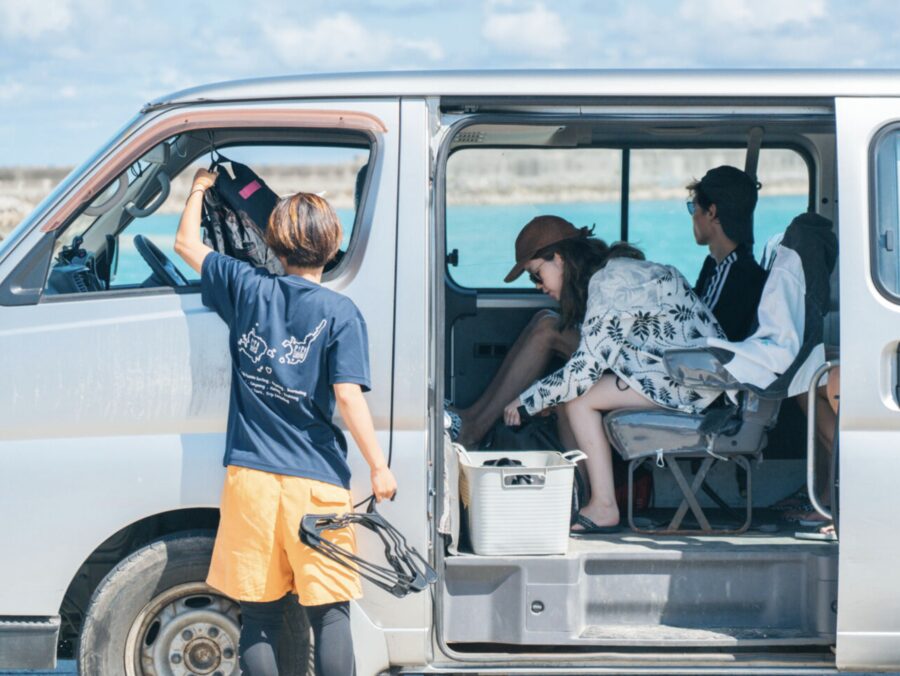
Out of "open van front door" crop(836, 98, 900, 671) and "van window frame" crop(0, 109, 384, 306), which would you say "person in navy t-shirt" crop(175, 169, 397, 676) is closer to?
"van window frame" crop(0, 109, 384, 306)

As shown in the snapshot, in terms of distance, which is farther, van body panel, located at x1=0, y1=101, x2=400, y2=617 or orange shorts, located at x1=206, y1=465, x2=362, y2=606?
van body panel, located at x1=0, y1=101, x2=400, y2=617

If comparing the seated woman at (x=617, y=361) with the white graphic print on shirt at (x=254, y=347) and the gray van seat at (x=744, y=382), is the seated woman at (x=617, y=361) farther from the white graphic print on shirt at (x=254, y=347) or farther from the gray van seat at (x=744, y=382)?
the white graphic print on shirt at (x=254, y=347)

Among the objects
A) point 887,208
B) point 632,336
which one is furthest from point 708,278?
point 887,208

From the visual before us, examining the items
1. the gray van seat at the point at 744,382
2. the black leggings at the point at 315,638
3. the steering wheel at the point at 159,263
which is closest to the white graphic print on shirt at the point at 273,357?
the steering wheel at the point at 159,263

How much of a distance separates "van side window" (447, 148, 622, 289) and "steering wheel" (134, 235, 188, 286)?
1562mm

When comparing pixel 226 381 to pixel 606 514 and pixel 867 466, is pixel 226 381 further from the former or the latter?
pixel 867 466

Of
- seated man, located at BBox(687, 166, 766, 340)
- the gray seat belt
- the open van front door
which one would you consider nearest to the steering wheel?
the open van front door

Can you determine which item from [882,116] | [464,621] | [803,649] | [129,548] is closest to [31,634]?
[129,548]

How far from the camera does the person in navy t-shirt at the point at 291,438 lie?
403cm

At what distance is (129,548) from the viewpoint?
451cm

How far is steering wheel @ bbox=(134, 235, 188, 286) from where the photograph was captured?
454 centimetres

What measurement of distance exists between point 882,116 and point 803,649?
1800 millimetres

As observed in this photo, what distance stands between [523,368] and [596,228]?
70 centimetres

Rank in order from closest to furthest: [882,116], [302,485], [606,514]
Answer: [302,485]
[882,116]
[606,514]
